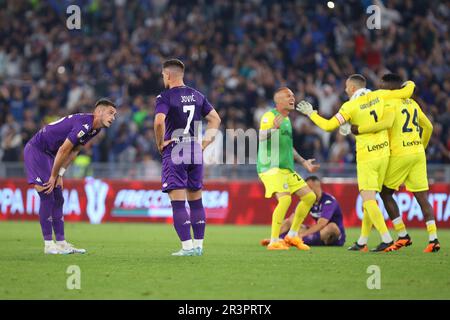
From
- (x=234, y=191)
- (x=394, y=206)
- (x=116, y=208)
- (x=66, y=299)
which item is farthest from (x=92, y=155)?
(x=66, y=299)

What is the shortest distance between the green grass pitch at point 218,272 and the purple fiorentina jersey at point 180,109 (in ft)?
5.89

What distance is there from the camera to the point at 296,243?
1447 centimetres

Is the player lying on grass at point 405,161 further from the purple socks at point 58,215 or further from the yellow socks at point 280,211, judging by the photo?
the purple socks at point 58,215

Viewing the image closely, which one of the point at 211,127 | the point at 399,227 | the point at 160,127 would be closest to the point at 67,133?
the point at 160,127

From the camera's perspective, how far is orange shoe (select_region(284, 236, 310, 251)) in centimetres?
1434

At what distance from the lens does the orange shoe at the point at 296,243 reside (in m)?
14.3

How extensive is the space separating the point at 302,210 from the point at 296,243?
552 mm

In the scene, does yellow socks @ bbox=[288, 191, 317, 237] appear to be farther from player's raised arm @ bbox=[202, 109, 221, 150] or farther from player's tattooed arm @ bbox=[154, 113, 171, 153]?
player's tattooed arm @ bbox=[154, 113, 171, 153]

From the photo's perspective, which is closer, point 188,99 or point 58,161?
point 58,161

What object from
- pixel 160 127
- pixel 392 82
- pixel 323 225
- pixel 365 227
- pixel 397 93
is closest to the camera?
pixel 160 127

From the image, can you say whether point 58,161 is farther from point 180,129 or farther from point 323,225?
point 323,225

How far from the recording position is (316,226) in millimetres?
15281

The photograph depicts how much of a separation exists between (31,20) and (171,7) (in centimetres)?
481

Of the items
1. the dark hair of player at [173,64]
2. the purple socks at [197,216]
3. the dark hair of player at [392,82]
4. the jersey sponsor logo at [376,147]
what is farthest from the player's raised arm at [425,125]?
the dark hair of player at [173,64]
